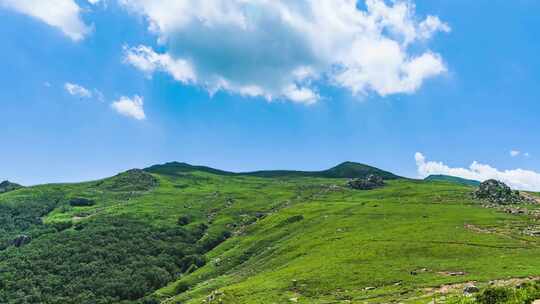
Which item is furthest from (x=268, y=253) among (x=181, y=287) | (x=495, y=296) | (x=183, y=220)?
(x=495, y=296)

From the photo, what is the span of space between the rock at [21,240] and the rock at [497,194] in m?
180

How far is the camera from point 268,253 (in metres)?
112

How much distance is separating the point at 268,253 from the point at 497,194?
323ft

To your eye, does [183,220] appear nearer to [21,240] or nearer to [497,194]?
[21,240]

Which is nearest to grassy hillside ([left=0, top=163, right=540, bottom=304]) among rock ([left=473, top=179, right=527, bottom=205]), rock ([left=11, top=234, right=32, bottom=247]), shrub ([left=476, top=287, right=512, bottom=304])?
rock ([left=11, top=234, right=32, bottom=247])

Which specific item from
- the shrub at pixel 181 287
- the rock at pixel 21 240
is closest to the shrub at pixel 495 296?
the shrub at pixel 181 287

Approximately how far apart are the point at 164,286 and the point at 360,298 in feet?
255

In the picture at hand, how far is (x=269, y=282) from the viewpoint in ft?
251

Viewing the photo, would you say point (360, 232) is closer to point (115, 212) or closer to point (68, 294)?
point (68, 294)

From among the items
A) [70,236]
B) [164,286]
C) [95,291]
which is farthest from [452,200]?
[70,236]

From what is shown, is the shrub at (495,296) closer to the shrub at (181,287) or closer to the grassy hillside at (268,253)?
the grassy hillside at (268,253)

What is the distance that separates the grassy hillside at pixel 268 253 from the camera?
6725cm

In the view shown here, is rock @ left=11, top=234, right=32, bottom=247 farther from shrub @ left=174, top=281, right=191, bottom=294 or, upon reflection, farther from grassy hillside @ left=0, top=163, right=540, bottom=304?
shrub @ left=174, top=281, right=191, bottom=294

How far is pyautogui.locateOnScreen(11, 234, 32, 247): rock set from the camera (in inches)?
6137
